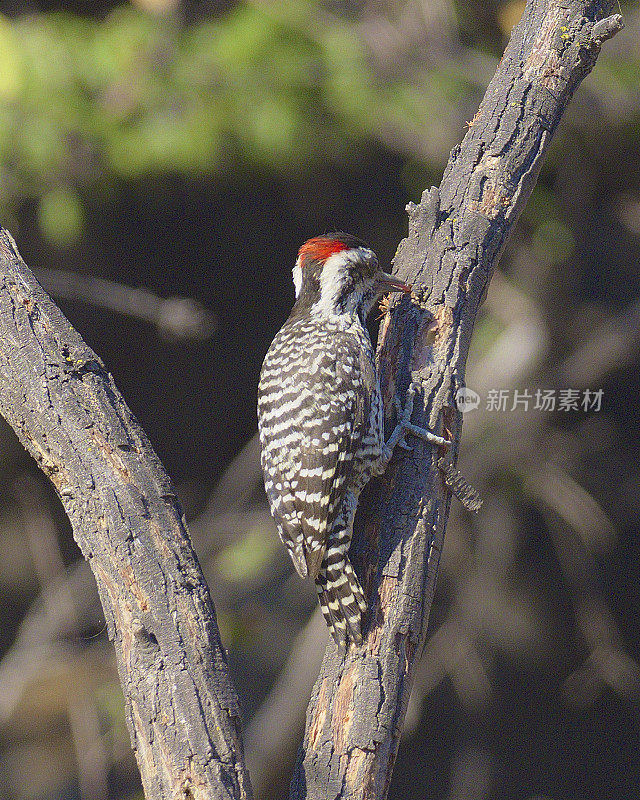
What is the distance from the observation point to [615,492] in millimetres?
5930

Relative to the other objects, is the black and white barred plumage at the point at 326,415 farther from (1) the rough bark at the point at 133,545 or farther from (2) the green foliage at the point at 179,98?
(2) the green foliage at the point at 179,98

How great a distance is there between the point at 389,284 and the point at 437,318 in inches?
8.0

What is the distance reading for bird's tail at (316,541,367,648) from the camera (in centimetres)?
216

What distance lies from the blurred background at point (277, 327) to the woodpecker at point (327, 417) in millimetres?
1740

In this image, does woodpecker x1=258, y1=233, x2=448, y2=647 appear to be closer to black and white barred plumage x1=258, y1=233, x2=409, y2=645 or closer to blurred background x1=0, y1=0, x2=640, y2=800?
black and white barred plumage x1=258, y1=233, x2=409, y2=645

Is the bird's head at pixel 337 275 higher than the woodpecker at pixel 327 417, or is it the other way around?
the bird's head at pixel 337 275

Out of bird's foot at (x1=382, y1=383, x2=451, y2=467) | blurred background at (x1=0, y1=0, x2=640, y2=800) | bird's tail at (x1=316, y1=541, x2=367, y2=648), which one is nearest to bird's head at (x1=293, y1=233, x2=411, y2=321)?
bird's foot at (x1=382, y1=383, x2=451, y2=467)

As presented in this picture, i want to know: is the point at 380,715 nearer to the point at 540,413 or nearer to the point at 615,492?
the point at 540,413

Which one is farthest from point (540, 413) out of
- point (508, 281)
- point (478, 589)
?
point (478, 589)

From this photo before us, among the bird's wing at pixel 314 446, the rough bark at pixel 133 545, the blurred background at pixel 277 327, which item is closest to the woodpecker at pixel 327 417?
the bird's wing at pixel 314 446

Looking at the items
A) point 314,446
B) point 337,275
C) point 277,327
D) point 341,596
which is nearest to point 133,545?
point 341,596

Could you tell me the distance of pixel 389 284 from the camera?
2654 mm

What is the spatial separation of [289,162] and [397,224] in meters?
1.22

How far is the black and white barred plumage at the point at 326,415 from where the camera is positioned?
2500 millimetres
